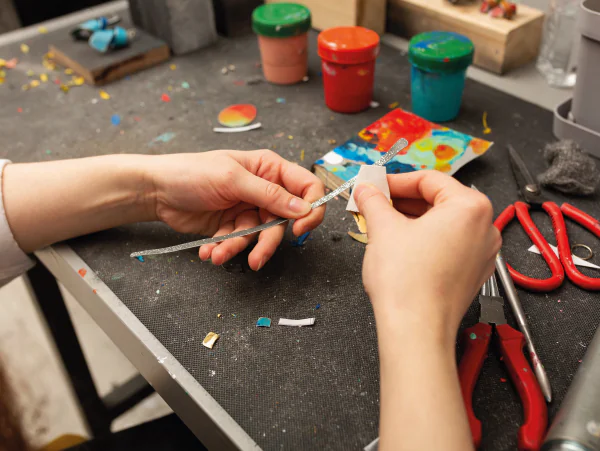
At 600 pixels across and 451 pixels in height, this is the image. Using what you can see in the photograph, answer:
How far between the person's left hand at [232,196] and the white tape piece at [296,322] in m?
0.07

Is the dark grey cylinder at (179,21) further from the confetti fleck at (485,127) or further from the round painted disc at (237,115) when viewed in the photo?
the confetti fleck at (485,127)

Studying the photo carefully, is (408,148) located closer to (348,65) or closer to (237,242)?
(348,65)

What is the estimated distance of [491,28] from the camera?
91 cm

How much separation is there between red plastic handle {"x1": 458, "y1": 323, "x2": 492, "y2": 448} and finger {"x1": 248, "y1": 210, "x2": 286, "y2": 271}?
225 mm

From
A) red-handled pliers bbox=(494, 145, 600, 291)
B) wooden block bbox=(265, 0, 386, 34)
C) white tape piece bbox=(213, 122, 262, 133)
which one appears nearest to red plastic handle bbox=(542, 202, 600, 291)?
red-handled pliers bbox=(494, 145, 600, 291)

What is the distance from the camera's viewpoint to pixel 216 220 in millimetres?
649

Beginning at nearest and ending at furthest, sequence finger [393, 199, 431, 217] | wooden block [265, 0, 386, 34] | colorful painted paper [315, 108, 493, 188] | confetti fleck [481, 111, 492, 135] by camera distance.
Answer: finger [393, 199, 431, 217] → colorful painted paper [315, 108, 493, 188] → confetti fleck [481, 111, 492, 135] → wooden block [265, 0, 386, 34]

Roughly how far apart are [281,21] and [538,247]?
57 centimetres

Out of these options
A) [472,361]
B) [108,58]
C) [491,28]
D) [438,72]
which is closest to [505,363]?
[472,361]

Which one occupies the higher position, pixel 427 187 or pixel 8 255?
pixel 427 187

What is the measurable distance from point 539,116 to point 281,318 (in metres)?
0.58

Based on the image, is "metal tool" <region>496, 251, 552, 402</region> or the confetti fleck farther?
the confetti fleck

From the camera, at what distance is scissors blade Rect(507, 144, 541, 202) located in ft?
2.17

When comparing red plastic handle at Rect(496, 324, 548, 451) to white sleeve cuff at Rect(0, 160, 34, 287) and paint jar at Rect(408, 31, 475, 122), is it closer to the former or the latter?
paint jar at Rect(408, 31, 475, 122)
